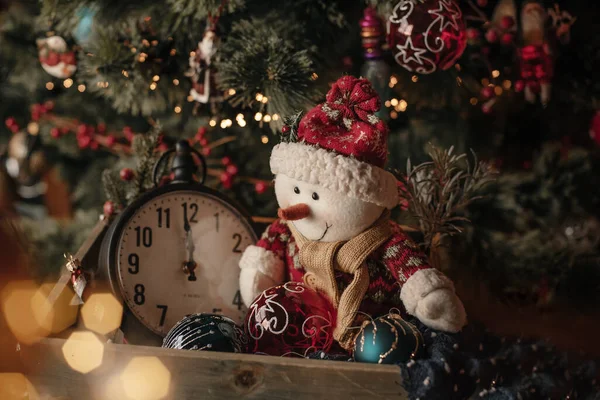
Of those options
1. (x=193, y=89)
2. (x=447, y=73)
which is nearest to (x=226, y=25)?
(x=193, y=89)

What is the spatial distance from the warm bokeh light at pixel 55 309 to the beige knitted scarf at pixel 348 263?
0.35 metres

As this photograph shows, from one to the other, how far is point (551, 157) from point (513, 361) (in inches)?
33.8

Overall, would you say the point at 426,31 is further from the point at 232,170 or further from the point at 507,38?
the point at 232,170

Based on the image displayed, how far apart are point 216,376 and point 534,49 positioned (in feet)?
2.95

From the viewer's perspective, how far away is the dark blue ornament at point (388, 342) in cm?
82

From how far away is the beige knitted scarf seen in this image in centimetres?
90

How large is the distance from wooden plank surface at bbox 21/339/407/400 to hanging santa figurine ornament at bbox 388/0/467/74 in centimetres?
56

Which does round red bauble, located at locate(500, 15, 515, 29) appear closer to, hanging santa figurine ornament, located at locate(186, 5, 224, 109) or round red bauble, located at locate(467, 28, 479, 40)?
round red bauble, located at locate(467, 28, 479, 40)

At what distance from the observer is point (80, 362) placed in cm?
79

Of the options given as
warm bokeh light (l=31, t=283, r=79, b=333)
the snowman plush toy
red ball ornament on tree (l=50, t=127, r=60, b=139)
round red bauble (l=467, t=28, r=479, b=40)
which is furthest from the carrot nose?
red ball ornament on tree (l=50, t=127, r=60, b=139)

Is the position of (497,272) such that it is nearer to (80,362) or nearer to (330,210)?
(330,210)

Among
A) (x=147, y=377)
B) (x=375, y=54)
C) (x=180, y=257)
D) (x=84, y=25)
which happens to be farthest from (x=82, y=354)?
(x=84, y=25)

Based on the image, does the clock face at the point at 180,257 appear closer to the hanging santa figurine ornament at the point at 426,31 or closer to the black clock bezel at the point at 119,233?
the black clock bezel at the point at 119,233

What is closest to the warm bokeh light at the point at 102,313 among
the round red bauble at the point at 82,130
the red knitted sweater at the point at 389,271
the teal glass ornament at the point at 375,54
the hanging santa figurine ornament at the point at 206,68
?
the red knitted sweater at the point at 389,271
